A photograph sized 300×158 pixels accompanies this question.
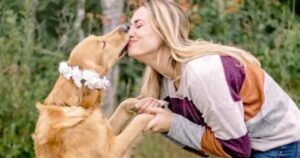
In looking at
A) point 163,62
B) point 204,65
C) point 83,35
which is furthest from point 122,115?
point 83,35

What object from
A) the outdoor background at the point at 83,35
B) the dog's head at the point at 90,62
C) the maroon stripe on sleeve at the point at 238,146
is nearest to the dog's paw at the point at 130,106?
the dog's head at the point at 90,62

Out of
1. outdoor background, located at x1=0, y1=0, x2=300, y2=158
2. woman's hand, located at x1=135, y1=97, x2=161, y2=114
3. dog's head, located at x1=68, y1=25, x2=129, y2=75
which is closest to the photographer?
woman's hand, located at x1=135, y1=97, x2=161, y2=114

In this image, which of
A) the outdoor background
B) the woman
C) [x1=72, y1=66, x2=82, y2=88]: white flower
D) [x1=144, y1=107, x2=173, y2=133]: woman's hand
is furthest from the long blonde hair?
the outdoor background

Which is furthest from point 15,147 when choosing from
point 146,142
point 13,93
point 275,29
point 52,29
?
point 275,29

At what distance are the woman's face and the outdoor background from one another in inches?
70.4

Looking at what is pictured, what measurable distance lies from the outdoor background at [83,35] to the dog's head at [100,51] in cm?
141

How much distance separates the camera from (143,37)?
18.0 feet

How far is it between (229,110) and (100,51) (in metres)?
1.04

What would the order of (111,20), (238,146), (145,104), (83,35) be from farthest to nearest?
(83,35) → (111,20) → (145,104) → (238,146)

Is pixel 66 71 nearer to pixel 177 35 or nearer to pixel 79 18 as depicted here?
pixel 177 35

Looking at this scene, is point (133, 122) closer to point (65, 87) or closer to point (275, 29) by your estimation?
point (65, 87)

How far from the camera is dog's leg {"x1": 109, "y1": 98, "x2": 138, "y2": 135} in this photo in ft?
19.1

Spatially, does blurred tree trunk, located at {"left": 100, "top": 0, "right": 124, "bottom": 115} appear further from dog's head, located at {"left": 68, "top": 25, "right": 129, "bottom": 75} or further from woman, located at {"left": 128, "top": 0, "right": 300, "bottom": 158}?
woman, located at {"left": 128, "top": 0, "right": 300, "bottom": 158}

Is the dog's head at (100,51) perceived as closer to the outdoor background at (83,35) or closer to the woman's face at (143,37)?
the woman's face at (143,37)
